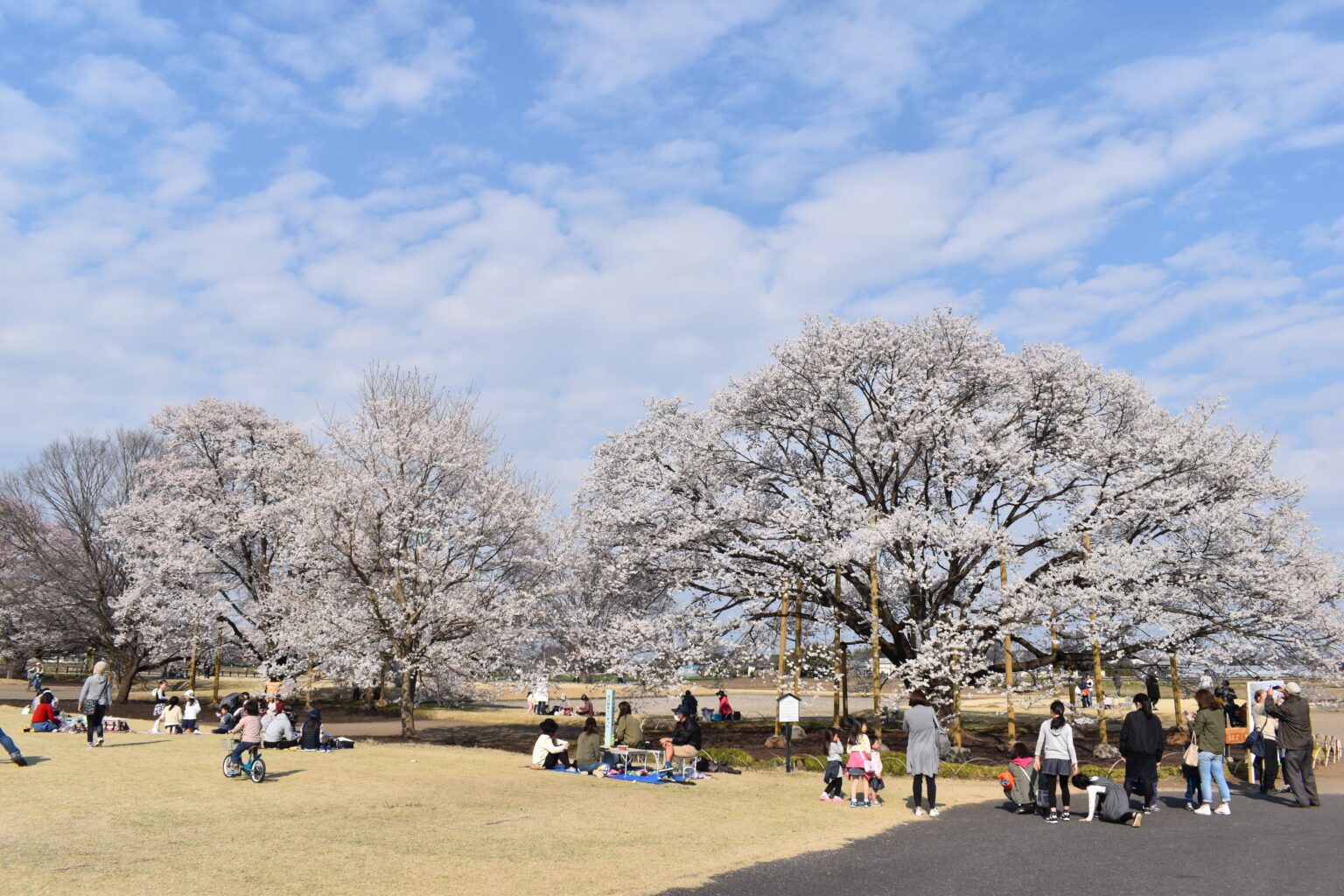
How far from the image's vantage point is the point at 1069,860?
1055cm

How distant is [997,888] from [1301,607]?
18019mm

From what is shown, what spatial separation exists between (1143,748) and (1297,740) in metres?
2.72

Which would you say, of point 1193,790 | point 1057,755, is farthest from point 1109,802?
point 1193,790

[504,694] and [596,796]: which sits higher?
[596,796]

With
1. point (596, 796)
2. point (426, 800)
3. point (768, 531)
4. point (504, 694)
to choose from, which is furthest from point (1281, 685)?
point (504, 694)

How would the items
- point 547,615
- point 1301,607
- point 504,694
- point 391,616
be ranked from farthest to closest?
point 504,694
point 547,615
point 391,616
point 1301,607

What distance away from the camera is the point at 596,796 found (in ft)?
49.7

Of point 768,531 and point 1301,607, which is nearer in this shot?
point 1301,607

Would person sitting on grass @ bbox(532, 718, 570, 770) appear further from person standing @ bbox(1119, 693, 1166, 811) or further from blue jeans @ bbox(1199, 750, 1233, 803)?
blue jeans @ bbox(1199, 750, 1233, 803)

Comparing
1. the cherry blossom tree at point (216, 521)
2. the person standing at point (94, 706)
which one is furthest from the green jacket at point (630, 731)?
the cherry blossom tree at point (216, 521)

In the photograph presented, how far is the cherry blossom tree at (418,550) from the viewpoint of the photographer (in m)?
25.5

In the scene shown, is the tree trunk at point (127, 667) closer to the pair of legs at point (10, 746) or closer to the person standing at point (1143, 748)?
the pair of legs at point (10, 746)

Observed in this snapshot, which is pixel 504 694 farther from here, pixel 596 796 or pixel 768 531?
pixel 596 796

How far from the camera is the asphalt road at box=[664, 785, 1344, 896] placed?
352 inches
